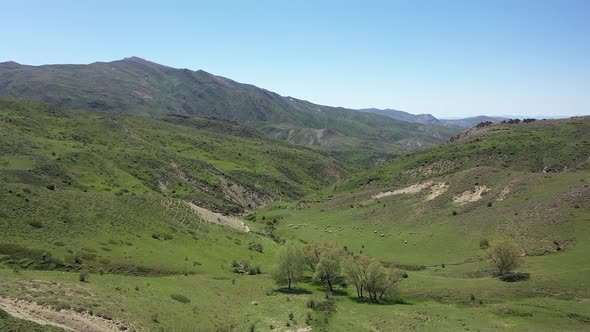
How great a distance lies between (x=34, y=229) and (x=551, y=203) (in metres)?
86.6

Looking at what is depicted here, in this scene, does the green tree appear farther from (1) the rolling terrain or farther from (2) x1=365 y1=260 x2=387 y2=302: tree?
(2) x1=365 y1=260 x2=387 y2=302: tree

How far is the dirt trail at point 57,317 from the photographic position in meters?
36.0

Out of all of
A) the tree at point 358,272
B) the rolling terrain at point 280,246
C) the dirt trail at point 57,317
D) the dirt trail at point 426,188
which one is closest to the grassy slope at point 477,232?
the rolling terrain at point 280,246

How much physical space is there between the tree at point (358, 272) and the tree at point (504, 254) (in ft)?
59.9

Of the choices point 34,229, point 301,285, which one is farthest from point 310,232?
point 34,229

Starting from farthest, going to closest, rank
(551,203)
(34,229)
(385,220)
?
(385,220) < (551,203) < (34,229)

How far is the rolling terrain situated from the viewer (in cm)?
4759

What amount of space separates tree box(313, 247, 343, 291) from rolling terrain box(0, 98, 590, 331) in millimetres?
1790

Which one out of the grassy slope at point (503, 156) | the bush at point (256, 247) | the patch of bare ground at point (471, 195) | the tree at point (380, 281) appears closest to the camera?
the tree at point (380, 281)

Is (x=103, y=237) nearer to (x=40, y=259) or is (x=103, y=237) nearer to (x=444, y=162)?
(x=40, y=259)

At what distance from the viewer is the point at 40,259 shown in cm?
Result: 5162

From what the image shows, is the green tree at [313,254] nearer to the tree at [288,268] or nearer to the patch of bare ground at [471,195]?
the tree at [288,268]

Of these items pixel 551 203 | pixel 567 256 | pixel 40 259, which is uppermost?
pixel 551 203

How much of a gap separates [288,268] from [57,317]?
110 feet
